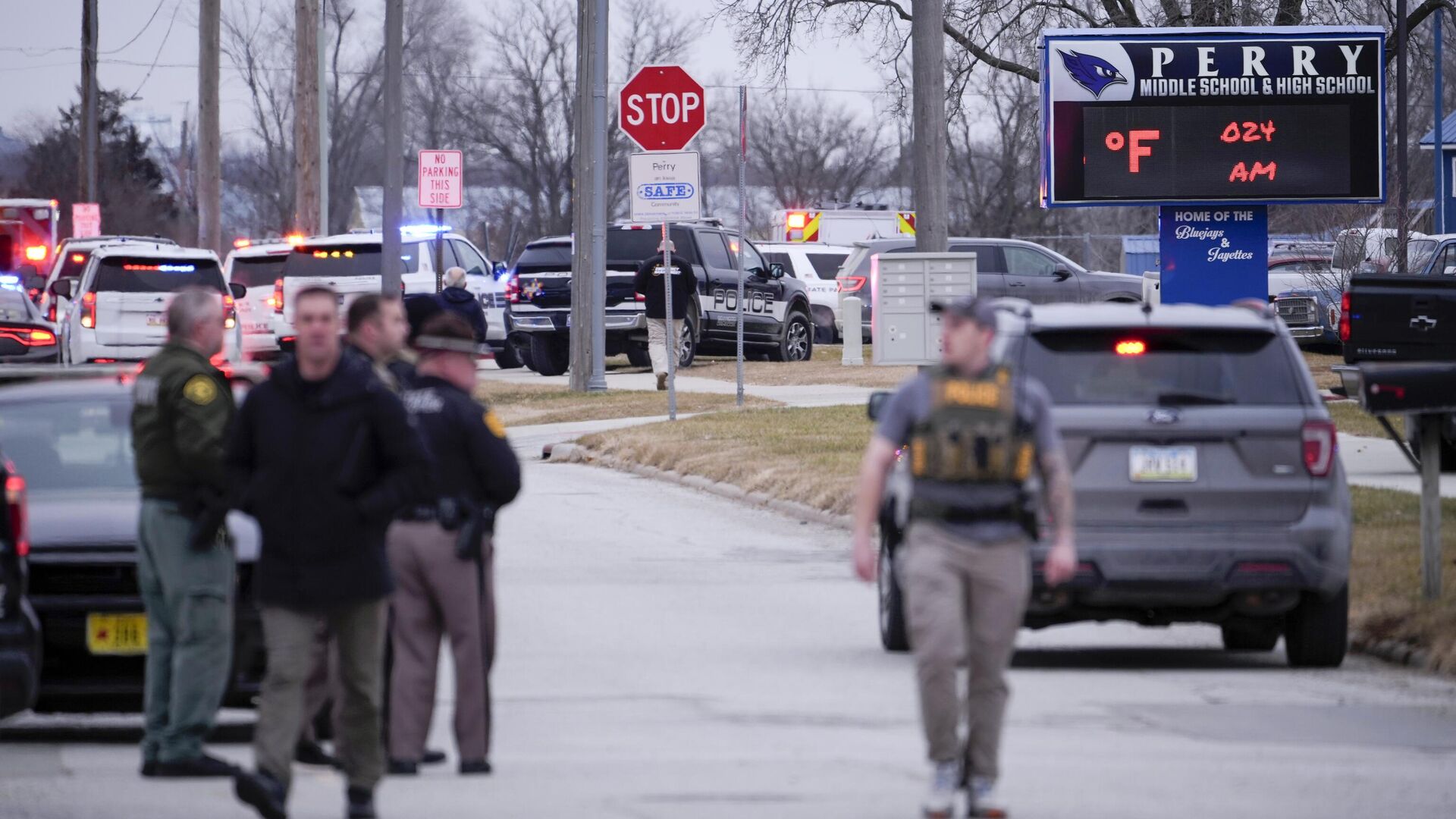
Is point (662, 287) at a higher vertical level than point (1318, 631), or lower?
higher

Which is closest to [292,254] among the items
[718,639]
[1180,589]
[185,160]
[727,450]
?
[727,450]

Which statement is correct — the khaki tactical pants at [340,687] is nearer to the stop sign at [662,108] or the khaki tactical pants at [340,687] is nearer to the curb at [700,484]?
the curb at [700,484]

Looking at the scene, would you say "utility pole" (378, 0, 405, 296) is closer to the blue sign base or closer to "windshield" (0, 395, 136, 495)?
the blue sign base

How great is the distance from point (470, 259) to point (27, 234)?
32.9 m

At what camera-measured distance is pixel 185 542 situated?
795 cm

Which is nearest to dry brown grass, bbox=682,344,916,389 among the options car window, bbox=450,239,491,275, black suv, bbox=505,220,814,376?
black suv, bbox=505,220,814,376

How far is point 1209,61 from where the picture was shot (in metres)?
22.5

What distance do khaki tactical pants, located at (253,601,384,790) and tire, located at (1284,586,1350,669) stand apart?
5110mm

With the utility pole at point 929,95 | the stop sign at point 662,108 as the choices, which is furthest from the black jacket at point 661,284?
the utility pole at point 929,95

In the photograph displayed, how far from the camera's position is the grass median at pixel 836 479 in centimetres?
1174

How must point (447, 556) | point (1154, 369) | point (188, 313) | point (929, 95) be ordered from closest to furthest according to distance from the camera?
point (447, 556) < point (188, 313) < point (1154, 369) < point (929, 95)

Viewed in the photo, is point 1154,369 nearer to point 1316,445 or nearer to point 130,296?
point 1316,445

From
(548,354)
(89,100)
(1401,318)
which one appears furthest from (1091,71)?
(89,100)

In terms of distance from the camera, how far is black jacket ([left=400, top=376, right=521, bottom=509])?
7.94m
